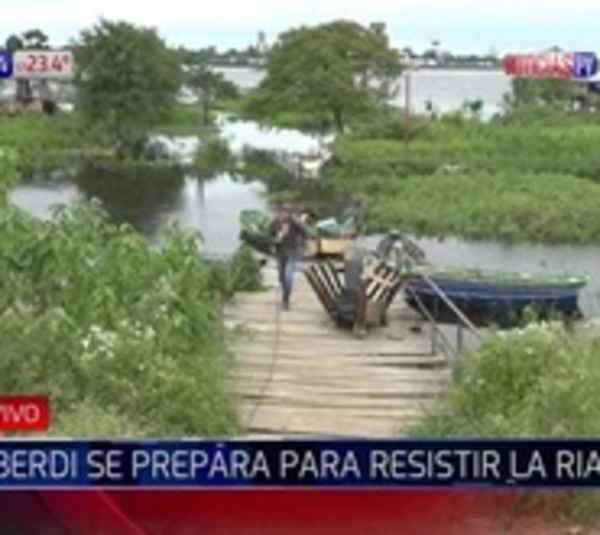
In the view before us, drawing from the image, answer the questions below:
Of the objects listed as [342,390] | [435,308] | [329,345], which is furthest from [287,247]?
[342,390]

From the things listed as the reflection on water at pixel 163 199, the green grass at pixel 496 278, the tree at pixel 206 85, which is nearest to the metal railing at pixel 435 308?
the green grass at pixel 496 278

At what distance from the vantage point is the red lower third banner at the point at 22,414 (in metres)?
6.40

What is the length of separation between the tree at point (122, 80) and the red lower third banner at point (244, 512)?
140 ft

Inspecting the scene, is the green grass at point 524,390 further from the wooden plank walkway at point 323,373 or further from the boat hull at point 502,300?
the boat hull at point 502,300

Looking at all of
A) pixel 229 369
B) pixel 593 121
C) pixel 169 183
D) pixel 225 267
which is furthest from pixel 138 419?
pixel 593 121

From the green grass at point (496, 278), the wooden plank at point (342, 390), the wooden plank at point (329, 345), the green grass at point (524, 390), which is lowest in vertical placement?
the green grass at point (496, 278)

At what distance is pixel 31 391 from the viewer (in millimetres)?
10047

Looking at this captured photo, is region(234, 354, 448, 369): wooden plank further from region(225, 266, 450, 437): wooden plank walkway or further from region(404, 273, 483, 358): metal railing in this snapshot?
region(404, 273, 483, 358): metal railing

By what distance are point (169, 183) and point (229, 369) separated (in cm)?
3187

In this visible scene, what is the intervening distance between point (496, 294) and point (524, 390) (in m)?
8.62

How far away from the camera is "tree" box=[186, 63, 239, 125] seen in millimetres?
65044

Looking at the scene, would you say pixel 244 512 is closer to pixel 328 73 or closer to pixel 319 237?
pixel 319 237

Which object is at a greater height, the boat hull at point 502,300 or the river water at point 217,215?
the boat hull at point 502,300

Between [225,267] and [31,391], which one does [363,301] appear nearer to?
[225,267]
